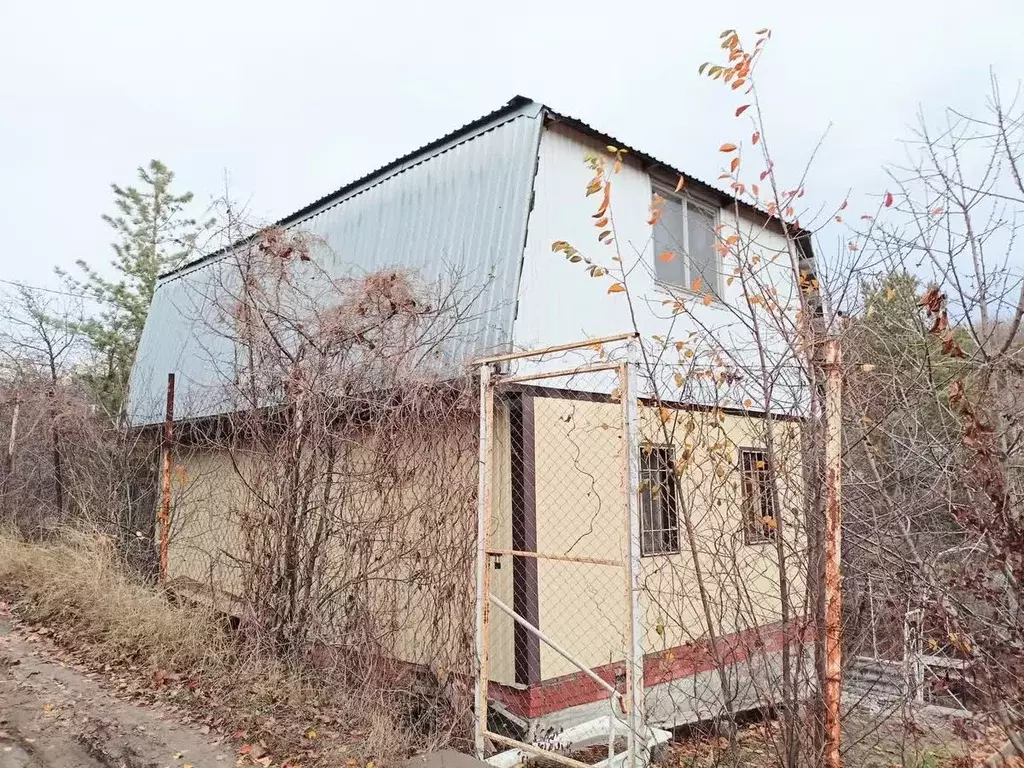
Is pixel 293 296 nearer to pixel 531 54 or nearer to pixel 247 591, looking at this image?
pixel 247 591

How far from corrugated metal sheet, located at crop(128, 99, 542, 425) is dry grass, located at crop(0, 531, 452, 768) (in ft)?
6.91

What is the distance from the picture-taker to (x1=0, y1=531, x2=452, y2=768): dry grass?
462 centimetres

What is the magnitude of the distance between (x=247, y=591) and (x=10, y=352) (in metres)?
12.0

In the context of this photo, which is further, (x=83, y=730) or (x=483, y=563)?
(x=83, y=730)

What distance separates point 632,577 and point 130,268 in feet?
78.6

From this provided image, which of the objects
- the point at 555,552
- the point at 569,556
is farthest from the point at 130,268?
the point at 569,556

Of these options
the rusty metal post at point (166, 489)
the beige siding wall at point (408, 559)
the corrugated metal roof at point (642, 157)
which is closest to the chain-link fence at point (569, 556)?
the beige siding wall at point (408, 559)

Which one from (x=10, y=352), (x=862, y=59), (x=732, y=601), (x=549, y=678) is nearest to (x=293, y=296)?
(x=549, y=678)

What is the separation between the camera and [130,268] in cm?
2278

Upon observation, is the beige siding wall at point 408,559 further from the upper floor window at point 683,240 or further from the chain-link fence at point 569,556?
the upper floor window at point 683,240

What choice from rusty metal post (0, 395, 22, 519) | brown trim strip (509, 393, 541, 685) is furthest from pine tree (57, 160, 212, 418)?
brown trim strip (509, 393, 541, 685)

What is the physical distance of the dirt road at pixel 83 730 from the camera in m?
4.45

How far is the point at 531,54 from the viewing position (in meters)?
9.50

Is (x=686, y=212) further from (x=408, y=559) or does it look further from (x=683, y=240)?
(x=408, y=559)
